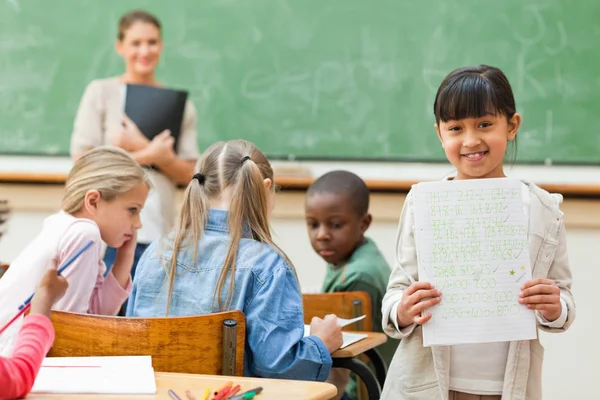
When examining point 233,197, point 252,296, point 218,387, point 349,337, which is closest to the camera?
point 218,387

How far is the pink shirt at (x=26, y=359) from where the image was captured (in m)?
1.54

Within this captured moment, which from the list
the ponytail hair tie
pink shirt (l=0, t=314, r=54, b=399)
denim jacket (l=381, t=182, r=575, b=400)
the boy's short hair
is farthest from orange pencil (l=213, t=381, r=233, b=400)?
the boy's short hair

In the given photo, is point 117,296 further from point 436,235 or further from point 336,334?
point 436,235

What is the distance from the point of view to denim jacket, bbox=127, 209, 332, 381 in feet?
6.72

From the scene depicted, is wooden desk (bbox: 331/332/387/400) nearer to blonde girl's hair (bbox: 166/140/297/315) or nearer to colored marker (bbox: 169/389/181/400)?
blonde girl's hair (bbox: 166/140/297/315)

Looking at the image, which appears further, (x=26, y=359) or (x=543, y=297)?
(x=543, y=297)

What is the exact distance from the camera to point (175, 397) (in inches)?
63.7

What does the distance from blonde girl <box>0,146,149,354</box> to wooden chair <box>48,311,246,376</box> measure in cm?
55

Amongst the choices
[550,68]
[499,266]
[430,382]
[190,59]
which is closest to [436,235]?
[499,266]

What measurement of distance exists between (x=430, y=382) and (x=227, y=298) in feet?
1.70

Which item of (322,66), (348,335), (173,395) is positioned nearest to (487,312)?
(173,395)

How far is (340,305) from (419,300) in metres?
0.92

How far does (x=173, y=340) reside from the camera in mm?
1895

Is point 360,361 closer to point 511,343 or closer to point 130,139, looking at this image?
point 511,343
